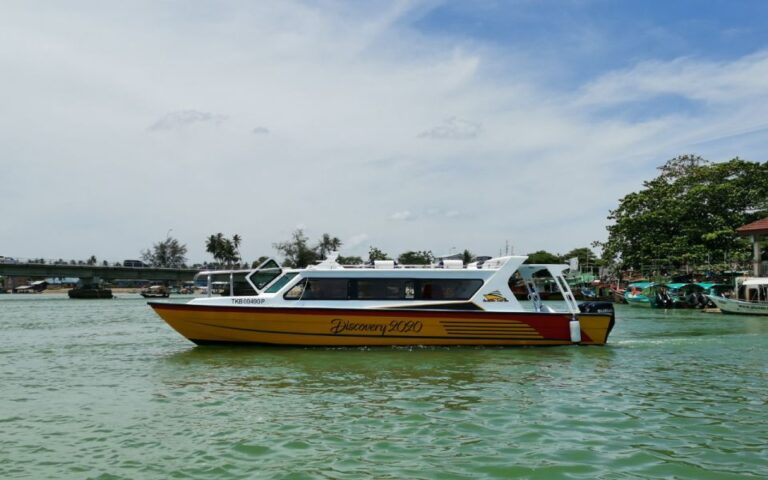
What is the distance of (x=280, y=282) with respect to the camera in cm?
1939

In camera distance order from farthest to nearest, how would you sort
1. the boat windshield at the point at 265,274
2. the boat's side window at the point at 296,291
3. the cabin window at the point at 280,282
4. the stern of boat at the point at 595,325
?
the stern of boat at the point at 595,325 → the boat windshield at the point at 265,274 → the cabin window at the point at 280,282 → the boat's side window at the point at 296,291

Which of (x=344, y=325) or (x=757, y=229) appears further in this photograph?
(x=757, y=229)

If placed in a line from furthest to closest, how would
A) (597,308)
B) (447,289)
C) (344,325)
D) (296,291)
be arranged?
(597,308), (447,289), (296,291), (344,325)

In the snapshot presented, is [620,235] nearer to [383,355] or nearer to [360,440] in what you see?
[383,355]

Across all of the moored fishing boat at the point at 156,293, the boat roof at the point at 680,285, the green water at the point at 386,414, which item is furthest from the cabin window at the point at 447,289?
the moored fishing boat at the point at 156,293

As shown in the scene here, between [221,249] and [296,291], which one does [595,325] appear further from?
[221,249]

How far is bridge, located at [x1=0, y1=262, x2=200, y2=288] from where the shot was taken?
Result: 84.5 metres

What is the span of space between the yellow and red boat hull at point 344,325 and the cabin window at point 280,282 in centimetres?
92

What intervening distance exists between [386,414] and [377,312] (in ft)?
26.5

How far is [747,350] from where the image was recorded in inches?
788

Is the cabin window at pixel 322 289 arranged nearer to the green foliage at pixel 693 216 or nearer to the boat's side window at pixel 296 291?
the boat's side window at pixel 296 291

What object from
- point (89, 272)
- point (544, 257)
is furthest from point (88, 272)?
point (544, 257)

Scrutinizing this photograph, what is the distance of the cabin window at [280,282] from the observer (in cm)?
1919

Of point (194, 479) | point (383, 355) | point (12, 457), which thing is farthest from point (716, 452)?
point (383, 355)
